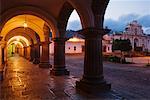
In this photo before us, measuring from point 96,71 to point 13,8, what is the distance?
5.89 m

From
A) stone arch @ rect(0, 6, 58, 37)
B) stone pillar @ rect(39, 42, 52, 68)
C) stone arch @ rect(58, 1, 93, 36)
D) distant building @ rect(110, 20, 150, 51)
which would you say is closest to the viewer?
stone arch @ rect(58, 1, 93, 36)

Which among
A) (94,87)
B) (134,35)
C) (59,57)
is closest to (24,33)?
(59,57)

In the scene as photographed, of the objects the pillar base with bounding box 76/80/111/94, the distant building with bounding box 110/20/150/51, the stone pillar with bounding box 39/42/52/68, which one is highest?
the distant building with bounding box 110/20/150/51

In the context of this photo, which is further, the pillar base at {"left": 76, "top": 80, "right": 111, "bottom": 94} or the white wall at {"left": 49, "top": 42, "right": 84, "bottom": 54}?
the white wall at {"left": 49, "top": 42, "right": 84, "bottom": 54}

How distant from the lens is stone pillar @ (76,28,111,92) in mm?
7645

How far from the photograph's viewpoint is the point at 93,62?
25.8 feet

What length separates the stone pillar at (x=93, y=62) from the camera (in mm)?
7645

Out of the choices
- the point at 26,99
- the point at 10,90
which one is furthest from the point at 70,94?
the point at 10,90

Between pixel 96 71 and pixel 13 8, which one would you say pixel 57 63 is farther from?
pixel 96 71

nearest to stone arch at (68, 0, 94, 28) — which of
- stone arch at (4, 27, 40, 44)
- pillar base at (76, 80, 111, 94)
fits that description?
pillar base at (76, 80, 111, 94)

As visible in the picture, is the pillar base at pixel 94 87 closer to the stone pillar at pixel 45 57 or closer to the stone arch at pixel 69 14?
the stone arch at pixel 69 14

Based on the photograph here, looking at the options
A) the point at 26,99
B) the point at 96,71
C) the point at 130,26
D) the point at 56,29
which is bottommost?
the point at 26,99

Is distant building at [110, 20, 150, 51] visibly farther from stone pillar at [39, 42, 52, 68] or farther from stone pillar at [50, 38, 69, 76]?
stone pillar at [50, 38, 69, 76]

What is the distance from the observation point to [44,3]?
444 inches
